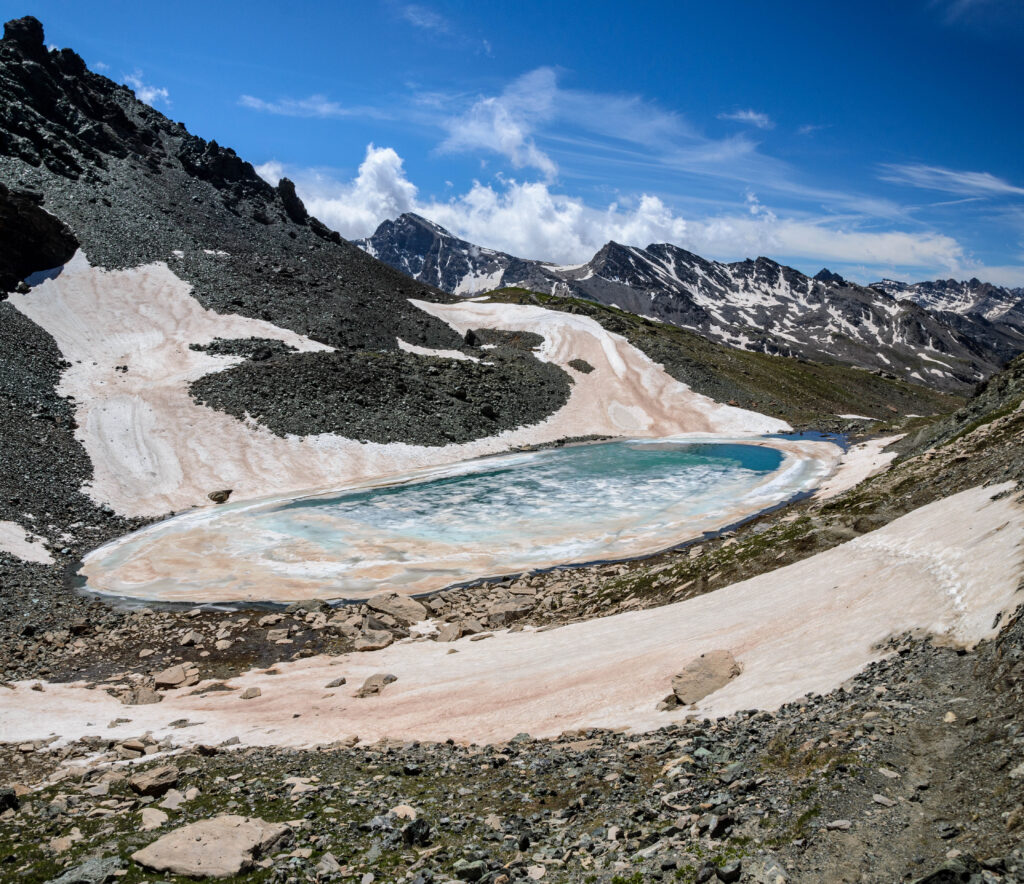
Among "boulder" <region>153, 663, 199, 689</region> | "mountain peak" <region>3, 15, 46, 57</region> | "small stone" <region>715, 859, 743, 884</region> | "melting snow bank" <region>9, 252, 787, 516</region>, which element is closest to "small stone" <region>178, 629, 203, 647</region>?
"boulder" <region>153, 663, 199, 689</region>

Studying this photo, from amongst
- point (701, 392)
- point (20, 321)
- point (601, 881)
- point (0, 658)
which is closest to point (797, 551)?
point (601, 881)

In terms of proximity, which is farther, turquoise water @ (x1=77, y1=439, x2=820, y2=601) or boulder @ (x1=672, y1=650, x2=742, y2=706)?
turquoise water @ (x1=77, y1=439, x2=820, y2=601)

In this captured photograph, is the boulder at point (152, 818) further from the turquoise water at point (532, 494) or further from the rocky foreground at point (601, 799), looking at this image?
the turquoise water at point (532, 494)

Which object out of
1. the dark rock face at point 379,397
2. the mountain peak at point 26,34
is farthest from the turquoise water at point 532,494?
the mountain peak at point 26,34

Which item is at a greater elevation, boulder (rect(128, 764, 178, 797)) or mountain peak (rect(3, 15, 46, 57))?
mountain peak (rect(3, 15, 46, 57))

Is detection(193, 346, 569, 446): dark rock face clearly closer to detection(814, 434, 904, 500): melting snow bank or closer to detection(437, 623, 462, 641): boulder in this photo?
detection(814, 434, 904, 500): melting snow bank

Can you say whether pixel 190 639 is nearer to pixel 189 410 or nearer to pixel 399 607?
pixel 399 607

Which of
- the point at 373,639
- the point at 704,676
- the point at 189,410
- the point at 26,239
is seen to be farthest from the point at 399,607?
the point at 26,239
